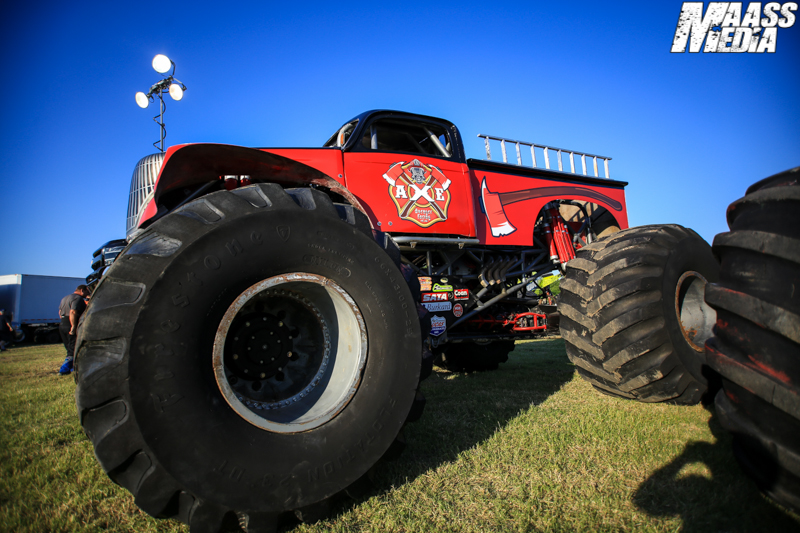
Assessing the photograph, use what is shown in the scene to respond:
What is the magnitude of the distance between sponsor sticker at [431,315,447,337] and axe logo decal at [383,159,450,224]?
0.92 metres

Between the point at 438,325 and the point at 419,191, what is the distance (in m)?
1.31

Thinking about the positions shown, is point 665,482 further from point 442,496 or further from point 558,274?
point 558,274

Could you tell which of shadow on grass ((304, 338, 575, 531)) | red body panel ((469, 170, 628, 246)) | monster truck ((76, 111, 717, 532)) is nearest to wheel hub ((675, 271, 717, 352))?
monster truck ((76, 111, 717, 532))

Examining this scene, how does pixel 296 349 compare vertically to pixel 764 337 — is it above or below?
below

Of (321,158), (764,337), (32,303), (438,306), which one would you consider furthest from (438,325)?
(32,303)

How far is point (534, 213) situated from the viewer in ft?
15.7

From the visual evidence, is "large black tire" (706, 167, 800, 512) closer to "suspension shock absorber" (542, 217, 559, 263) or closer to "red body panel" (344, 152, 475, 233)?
"red body panel" (344, 152, 475, 233)

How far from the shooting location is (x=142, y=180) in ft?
16.6

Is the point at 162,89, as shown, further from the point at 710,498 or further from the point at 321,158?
the point at 710,498

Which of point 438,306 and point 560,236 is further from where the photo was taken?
point 560,236

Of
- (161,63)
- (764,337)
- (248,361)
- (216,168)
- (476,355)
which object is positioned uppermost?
(161,63)

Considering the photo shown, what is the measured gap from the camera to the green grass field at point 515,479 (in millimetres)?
1585

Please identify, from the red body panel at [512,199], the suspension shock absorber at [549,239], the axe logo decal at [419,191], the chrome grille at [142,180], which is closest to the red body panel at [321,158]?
the axe logo decal at [419,191]

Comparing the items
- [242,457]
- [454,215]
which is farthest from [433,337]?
[242,457]
